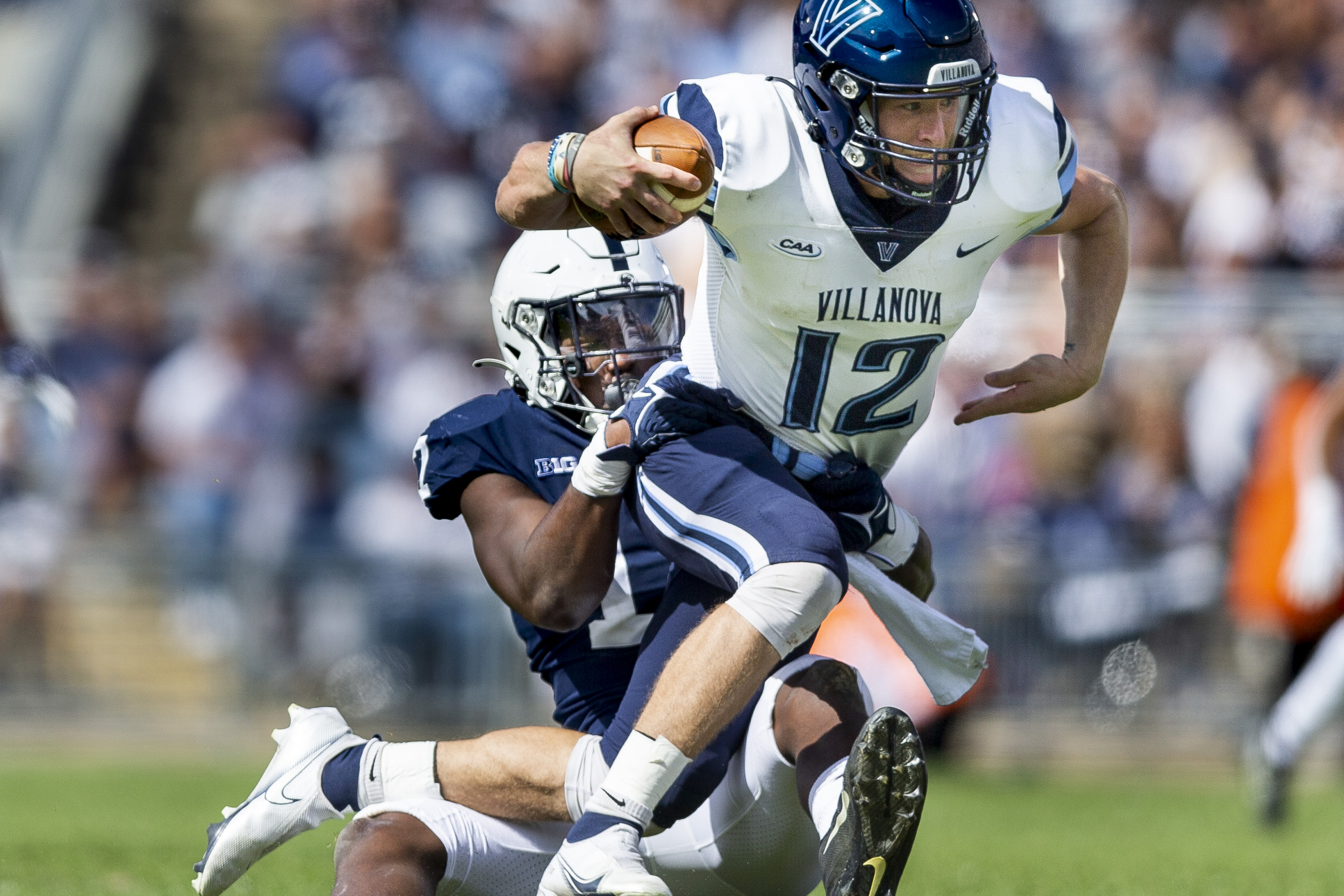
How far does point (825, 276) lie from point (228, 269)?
24.4ft

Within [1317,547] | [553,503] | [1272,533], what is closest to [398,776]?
[553,503]

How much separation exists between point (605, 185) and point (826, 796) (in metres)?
1.19

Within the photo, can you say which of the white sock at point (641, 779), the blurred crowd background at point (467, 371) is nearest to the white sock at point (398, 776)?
the white sock at point (641, 779)

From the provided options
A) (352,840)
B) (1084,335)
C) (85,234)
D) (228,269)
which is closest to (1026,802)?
(1084,335)

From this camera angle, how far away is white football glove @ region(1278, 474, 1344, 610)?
25.1ft

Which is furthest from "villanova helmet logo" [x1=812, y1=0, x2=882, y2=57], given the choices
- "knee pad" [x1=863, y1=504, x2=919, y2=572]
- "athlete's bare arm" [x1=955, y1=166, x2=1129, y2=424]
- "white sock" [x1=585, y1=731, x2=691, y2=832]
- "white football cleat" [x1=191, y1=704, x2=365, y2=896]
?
"white football cleat" [x1=191, y1=704, x2=365, y2=896]

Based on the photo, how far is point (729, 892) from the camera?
12.3 feet

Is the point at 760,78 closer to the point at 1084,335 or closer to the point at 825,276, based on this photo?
the point at 825,276

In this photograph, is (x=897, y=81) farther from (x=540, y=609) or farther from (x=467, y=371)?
Answer: (x=467, y=371)

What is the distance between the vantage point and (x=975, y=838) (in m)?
6.52

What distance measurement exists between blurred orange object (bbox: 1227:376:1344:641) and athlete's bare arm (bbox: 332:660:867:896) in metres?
4.96

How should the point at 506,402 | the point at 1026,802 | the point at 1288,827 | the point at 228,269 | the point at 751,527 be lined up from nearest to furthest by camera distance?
the point at 751,527 → the point at 506,402 → the point at 1288,827 → the point at 1026,802 → the point at 228,269

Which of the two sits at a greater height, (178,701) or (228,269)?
(228,269)

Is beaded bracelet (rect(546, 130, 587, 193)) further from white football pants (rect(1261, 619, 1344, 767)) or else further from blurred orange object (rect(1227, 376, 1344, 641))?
blurred orange object (rect(1227, 376, 1344, 641))
